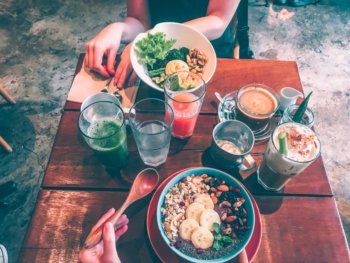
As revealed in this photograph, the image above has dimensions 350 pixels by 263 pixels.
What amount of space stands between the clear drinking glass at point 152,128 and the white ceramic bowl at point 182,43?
0.33ft

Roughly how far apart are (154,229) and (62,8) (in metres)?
3.44

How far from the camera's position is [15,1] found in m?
3.73

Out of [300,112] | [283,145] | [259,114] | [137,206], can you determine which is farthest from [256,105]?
[137,206]

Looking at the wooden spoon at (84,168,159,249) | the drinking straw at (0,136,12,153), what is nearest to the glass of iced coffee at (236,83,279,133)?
the wooden spoon at (84,168,159,249)

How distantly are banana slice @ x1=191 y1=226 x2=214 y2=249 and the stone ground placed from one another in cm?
163

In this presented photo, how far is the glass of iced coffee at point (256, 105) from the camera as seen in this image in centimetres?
128

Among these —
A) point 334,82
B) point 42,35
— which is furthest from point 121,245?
point 42,35

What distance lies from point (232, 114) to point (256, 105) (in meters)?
0.12

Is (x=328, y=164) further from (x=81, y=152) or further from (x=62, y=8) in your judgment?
(x=62, y=8)

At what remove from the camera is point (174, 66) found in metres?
1.43

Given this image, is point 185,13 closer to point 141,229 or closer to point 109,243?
point 141,229

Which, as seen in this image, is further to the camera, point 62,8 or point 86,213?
point 62,8

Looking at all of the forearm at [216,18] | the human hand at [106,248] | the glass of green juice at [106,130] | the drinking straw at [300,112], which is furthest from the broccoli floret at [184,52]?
the human hand at [106,248]

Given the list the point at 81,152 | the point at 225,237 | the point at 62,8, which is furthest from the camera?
the point at 62,8
